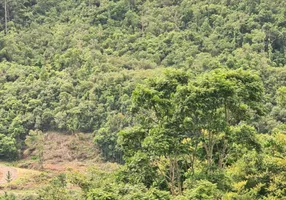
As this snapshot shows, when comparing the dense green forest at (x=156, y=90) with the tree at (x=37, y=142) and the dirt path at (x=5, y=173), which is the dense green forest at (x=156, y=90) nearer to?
the tree at (x=37, y=142)

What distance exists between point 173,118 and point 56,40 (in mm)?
42006

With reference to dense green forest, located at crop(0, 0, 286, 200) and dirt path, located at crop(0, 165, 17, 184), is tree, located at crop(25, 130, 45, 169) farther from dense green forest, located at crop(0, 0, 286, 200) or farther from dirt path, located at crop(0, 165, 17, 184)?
dirt path, located at crop(0, 165, 17, 184)

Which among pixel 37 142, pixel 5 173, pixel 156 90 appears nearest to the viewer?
pixel 156 90

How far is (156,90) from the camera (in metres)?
12.4

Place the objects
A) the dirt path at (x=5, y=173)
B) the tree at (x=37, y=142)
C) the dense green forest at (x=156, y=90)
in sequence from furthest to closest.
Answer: the tree at (x=37, y=142)
the dirt path at (x=5, y=173)
the dense green forest at (x=156, y=90)

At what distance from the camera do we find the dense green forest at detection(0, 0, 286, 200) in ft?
38.8

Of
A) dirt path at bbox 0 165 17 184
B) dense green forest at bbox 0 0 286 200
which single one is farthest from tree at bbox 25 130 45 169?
dirt path at bbox 0 165 17 184

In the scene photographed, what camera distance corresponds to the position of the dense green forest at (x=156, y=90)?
38.8ft

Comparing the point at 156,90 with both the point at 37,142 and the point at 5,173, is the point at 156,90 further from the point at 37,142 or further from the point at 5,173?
the point at 37,142

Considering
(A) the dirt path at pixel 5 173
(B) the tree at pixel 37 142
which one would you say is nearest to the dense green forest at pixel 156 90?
(B) the tree at pixel 37 142

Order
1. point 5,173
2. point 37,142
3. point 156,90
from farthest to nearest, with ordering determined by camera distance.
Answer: point 37,142 → point 5,173 → point 156,90

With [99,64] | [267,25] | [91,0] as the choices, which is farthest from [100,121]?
[91,0]

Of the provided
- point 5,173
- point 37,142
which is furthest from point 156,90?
point 37,142

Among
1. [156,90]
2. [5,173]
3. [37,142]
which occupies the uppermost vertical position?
[156,90]
